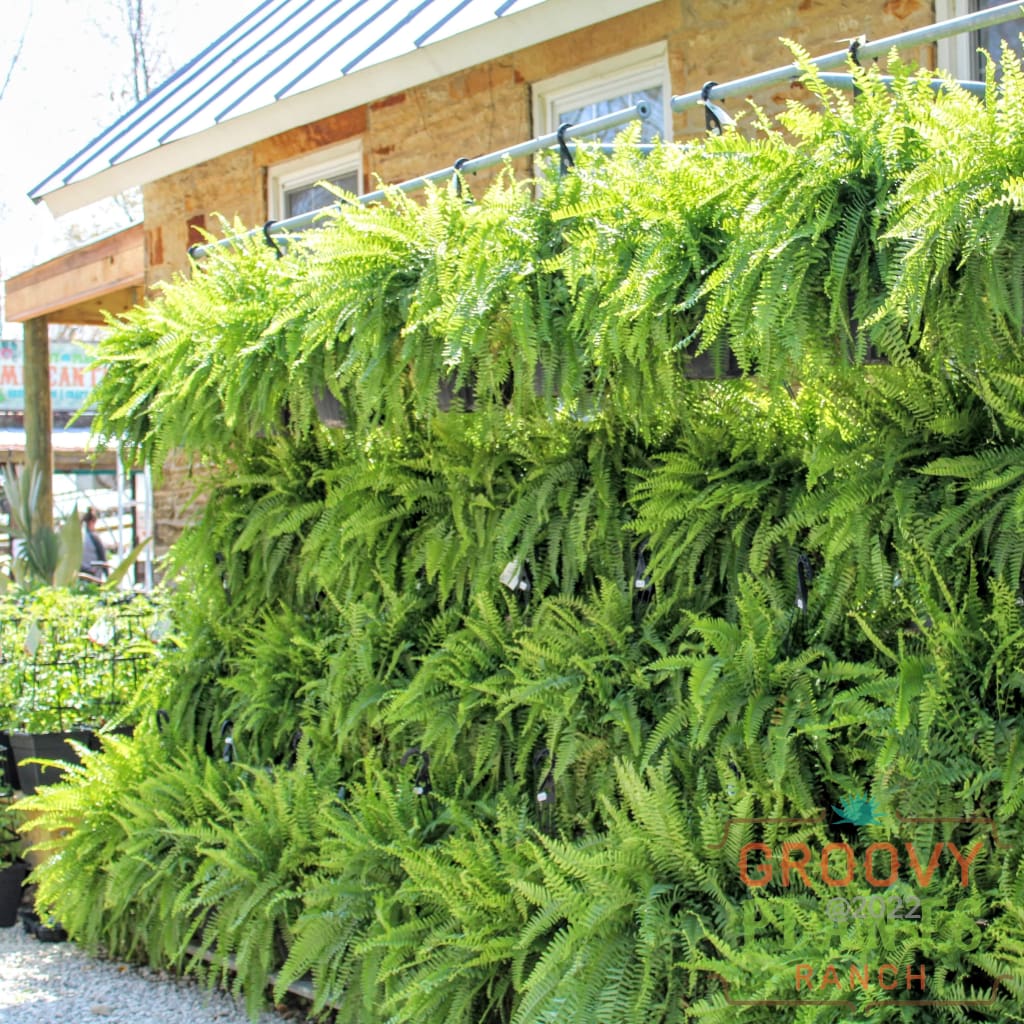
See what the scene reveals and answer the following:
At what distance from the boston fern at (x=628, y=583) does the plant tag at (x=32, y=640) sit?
1762 mm

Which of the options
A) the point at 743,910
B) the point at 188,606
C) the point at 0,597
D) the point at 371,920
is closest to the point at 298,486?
the point at 188,606

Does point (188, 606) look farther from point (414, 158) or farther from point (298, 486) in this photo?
point (414, 158)

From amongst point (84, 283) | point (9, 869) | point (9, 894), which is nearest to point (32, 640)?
point (9, 869)

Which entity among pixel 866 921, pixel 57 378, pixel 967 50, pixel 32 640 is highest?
pixel 57 378

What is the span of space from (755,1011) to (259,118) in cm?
602

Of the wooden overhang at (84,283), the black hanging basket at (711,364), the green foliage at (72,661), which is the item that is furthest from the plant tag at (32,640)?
the black hanging basket at (711,364)

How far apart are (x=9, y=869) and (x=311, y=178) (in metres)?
4.71

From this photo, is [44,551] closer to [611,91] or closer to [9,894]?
[9,894]

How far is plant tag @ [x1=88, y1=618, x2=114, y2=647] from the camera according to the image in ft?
21.3

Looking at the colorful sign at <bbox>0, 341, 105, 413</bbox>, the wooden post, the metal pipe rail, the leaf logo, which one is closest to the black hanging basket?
the metal pipe rail

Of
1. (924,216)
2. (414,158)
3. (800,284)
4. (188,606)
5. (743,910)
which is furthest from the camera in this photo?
(414,158)

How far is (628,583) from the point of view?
12.4ft

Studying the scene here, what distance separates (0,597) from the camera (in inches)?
294

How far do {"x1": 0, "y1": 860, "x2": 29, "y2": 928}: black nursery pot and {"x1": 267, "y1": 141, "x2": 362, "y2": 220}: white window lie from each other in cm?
445
